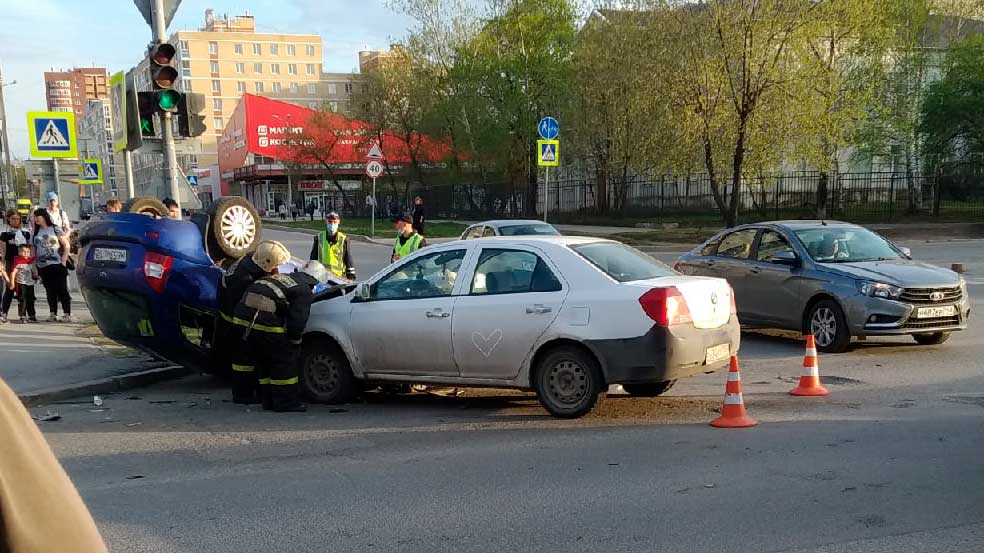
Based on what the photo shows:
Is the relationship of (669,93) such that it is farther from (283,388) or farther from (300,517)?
(300,517)

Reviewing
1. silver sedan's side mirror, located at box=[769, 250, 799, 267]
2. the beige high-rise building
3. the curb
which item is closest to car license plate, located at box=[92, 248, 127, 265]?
the curb

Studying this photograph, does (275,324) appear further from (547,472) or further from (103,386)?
(547,472)

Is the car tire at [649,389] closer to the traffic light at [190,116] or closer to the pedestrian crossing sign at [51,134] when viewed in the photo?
the traffic light at [190,116]

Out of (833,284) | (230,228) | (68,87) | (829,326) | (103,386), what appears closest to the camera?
(103,386)

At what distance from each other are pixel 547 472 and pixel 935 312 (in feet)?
20.2

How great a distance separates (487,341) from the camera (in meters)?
7.22

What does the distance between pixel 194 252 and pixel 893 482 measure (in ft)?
22.4

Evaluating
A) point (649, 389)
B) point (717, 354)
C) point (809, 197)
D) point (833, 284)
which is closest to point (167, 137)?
point (649, 389)

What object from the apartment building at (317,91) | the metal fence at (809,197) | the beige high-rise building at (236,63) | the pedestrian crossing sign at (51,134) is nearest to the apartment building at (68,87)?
the beige high-rise building at (236,63)

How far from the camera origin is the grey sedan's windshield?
1041cm

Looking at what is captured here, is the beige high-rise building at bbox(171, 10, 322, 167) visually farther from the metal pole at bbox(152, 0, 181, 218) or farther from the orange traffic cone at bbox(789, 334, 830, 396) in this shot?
the orange traffic cone at bbox(789, 334, 830, 396)

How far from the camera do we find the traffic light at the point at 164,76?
10.8 m

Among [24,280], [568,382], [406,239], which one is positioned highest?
[406,239]

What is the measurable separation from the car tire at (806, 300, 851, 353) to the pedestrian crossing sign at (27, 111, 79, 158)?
13.8 metres
